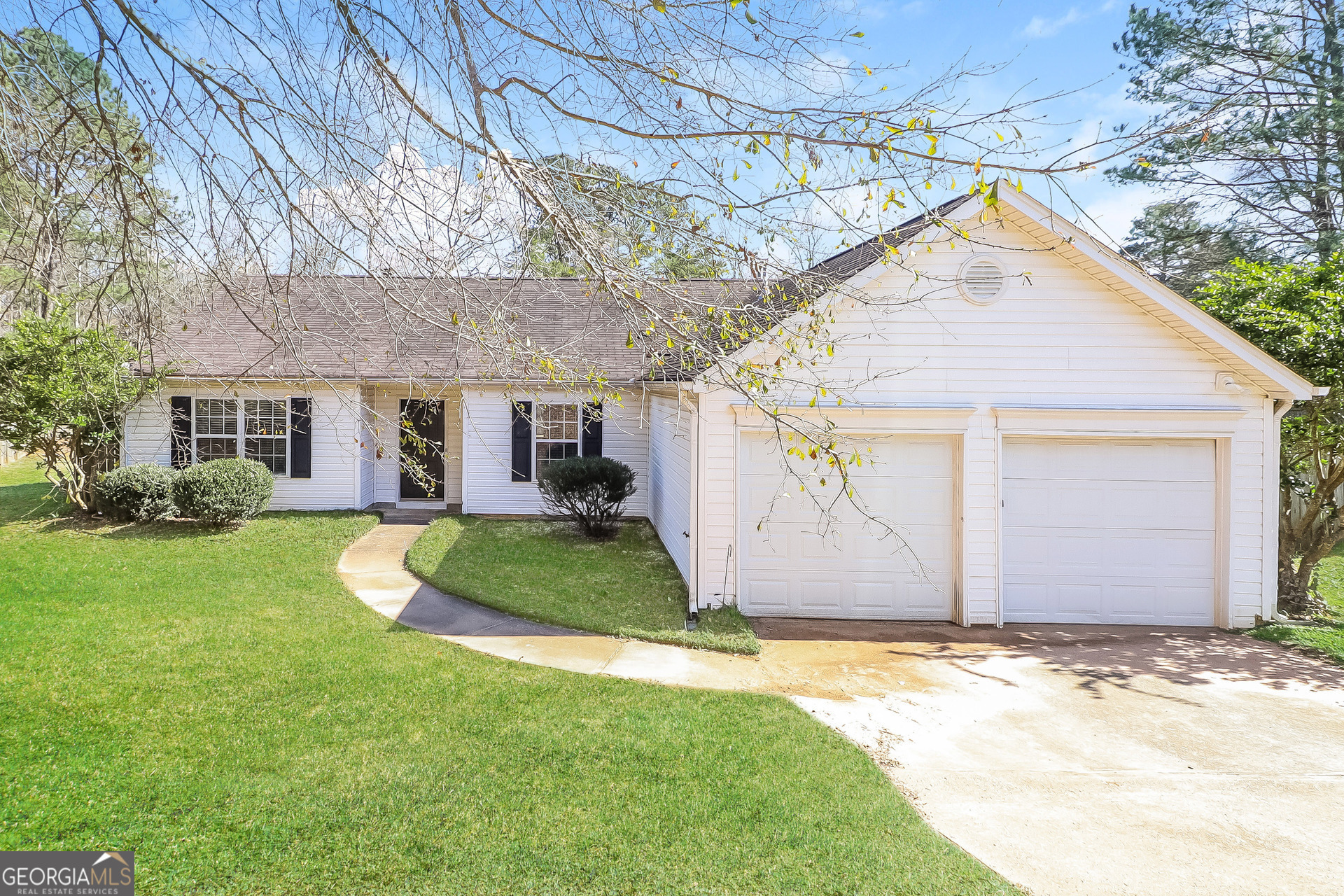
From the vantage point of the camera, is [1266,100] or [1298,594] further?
[1266,100]

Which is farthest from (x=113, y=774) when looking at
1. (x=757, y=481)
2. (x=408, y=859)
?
(x=757, y=481)

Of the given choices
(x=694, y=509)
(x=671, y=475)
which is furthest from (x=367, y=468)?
(x=694, y=509)

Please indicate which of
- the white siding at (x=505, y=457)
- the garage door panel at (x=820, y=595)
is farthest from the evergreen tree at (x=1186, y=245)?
the garage door panel at (x=820, y=595)

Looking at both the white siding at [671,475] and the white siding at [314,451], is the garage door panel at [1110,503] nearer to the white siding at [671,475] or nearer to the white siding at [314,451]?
the white siding at [671,475]

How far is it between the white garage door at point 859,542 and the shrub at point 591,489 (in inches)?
180

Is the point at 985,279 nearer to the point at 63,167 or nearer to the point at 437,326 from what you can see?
the point at 437,326

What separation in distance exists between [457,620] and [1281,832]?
23.3 feet

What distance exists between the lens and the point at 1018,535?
8.39 meters

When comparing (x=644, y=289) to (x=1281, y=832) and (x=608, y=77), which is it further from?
(x=1281, y=832)

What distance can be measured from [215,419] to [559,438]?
682cm

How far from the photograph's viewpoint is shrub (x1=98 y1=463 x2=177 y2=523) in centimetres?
1242

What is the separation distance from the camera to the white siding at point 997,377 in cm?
816

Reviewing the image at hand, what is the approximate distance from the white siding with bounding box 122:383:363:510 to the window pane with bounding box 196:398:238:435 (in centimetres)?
24

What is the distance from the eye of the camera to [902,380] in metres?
8.30
